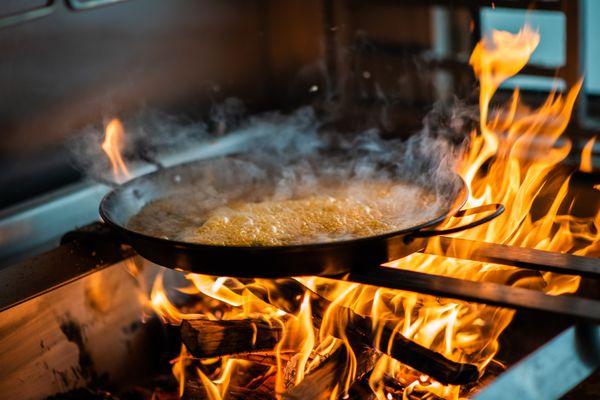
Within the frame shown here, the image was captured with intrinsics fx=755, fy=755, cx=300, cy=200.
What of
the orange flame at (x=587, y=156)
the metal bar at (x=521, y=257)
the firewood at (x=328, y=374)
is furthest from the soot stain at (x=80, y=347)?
the orange flame at (x=587, y=156)

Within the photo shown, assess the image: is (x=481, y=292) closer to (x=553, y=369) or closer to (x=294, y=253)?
(x=553, y=369)

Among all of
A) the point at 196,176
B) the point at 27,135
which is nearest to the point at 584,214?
the point at 196,176

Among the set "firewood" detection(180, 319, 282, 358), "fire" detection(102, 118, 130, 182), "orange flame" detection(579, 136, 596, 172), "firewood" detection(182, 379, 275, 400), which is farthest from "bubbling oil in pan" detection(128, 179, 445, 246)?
"orange flame" detection(579, 136, 596, 172)

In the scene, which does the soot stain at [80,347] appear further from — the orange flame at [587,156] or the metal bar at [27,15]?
the orange flame at [587,156]

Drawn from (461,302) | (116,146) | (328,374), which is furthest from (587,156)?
(116,146)

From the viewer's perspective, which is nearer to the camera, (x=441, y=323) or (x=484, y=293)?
(x=484, y=293)

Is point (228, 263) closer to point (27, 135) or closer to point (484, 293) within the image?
point (484, 293)
